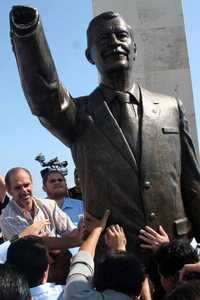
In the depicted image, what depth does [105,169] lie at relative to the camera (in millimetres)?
2604

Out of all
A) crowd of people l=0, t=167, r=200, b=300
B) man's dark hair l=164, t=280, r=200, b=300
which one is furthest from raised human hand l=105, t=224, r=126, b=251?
man's dark hair l=164, t=280, r=200, b=300

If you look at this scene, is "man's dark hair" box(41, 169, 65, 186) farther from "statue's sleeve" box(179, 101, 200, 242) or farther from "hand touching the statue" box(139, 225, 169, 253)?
"hand touching the statue" box(139, 225, 169, 253)

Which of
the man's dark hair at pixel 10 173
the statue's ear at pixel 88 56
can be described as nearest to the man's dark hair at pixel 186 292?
the statue's ear at pixel 88 56

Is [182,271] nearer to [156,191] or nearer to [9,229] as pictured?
[156,191]

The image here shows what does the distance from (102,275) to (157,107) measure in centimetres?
98

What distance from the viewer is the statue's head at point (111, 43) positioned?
2680 mm

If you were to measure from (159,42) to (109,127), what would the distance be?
8.27 feet

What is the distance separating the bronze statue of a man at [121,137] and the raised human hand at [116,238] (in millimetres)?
69

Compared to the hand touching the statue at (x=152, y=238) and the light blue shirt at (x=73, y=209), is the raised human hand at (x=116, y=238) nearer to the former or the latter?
the hand touching the statue at (x=152, y=238)

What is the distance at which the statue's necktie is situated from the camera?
266 centimetres

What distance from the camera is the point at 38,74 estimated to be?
2438 millimetres

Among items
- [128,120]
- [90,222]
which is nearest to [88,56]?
[128,120]

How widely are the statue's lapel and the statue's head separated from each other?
18cm

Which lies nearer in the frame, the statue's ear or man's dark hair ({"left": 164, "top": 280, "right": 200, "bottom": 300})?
man's dark hair ({"left": 164, "top": 280, "right": 200, "bottom": 300})
